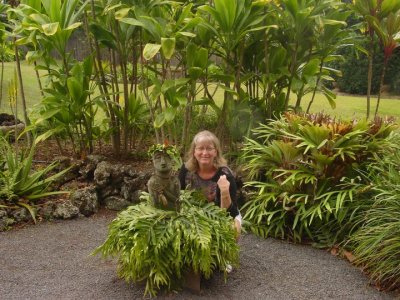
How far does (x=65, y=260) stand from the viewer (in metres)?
3.69

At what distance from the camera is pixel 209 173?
354 cm

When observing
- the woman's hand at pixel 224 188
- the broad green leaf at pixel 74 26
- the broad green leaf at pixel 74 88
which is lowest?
the woman's hand at pixel 224 188

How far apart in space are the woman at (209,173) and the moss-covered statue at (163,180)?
1.28 ft

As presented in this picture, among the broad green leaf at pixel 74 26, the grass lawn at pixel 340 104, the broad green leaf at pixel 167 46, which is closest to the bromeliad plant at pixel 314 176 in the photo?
the broad green leaf at pixel 167 46

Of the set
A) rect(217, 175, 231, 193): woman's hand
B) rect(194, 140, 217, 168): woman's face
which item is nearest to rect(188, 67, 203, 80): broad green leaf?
rect(194, 140, 217, 168): woman's face

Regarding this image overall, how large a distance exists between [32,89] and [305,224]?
9732mm

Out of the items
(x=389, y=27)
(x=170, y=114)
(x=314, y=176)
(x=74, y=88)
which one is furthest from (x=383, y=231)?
(x=74, y=88)

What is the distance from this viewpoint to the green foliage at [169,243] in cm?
293

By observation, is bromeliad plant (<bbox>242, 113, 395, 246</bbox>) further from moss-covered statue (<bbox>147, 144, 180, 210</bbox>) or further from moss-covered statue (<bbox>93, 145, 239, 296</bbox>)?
moss-covered statue (<bbox>147, 144, 180, 210</bbox>)

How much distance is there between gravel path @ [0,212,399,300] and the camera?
126 inches

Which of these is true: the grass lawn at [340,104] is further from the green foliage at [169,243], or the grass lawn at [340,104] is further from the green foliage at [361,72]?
the green foliage at [169,243]

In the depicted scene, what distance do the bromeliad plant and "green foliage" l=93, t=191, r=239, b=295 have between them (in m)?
1.07

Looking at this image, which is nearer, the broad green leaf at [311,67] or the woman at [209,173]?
the woman at [209,173]

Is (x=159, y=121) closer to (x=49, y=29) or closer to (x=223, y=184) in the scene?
(x=49, y=29)
